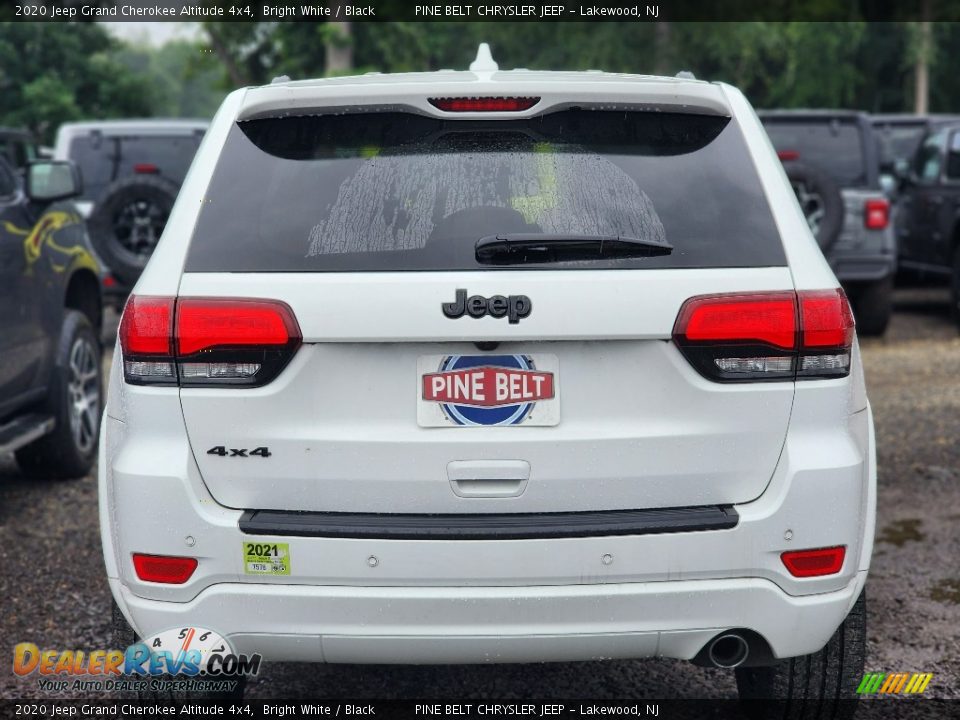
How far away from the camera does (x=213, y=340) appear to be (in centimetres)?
280

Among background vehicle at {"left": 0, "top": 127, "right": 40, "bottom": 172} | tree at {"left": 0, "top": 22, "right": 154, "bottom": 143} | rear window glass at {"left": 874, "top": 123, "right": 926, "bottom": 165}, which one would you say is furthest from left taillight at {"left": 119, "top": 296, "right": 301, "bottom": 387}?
tree at {"left": 0, "top": 22, "right": 154, "bottom": 143}

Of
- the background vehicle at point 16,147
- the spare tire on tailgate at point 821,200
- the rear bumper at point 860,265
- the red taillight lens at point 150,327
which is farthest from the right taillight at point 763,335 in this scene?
the rear bumper at point 860,265

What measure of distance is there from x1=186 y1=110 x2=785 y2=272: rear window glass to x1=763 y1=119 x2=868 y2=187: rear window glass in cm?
880

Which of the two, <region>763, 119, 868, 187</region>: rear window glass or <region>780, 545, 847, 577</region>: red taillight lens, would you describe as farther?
<region>763, 119, 868, 187</region>: rear window glass

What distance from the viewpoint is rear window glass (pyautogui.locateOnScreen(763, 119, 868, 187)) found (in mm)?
11422

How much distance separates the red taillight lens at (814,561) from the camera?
2840 millimetres

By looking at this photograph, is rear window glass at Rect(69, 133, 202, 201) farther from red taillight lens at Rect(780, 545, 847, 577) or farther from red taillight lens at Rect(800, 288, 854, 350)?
red taillight lens at Rect(780, 545, 847, 577)

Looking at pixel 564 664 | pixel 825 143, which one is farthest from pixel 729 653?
pixel 825 143

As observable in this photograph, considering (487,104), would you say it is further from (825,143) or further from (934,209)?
(934,209)

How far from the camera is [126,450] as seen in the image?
2904mm

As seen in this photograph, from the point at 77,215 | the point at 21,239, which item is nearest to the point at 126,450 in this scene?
the point at 21,239

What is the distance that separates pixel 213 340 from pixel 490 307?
62 cm

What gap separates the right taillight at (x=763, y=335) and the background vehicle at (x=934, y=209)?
990 cm

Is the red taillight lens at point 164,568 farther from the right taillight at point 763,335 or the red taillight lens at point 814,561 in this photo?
the red taillight lens at point 814,561
